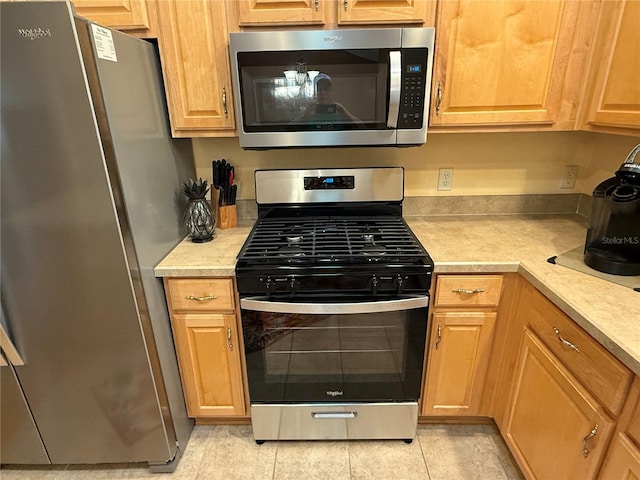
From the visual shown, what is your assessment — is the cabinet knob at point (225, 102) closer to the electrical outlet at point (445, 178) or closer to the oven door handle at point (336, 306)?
the oven door handle at point (336, 306)

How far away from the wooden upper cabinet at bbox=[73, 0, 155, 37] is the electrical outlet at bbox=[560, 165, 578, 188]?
1983 millimetres

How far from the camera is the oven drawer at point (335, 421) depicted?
156 cm

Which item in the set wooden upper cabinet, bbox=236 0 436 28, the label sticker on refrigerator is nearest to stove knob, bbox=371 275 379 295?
wooden upper cabinet, bbox=236 0 436 28

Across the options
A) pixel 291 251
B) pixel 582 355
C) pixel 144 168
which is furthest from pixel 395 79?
pixel 582 355

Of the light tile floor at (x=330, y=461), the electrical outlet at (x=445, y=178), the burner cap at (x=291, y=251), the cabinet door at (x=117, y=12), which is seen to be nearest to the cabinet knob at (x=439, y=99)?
the electrical outlet at (x=445, y=178)

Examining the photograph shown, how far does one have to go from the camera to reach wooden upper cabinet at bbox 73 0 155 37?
1308 mm

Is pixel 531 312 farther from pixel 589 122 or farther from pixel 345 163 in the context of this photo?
pixel 345 163

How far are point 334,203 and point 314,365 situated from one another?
74 centimetres

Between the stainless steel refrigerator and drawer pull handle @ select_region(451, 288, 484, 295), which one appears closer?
the stainless steel refrigerator

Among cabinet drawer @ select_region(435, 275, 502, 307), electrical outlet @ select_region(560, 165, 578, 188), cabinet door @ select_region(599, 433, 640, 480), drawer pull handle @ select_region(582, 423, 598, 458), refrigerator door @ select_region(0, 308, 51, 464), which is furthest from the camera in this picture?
electrical outlet @ select_region(560, 165, 578, 188)

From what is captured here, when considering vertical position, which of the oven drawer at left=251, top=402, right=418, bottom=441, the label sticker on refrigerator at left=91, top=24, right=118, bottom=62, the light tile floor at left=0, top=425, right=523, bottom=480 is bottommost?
the light tile floor at left=0, top=425, right=523, bottom=480

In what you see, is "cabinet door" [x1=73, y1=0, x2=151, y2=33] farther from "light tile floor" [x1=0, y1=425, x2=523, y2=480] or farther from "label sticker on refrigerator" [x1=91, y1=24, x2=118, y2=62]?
"light tile floor" [x1=0, y1=425, x2=523, y2=480]

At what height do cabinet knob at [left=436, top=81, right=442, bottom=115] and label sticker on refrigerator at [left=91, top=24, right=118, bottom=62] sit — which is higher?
label sticker on refrigerator at [left=91, top=24, right=118, bottom=62]

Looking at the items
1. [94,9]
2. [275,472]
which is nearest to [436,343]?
[275,472]
